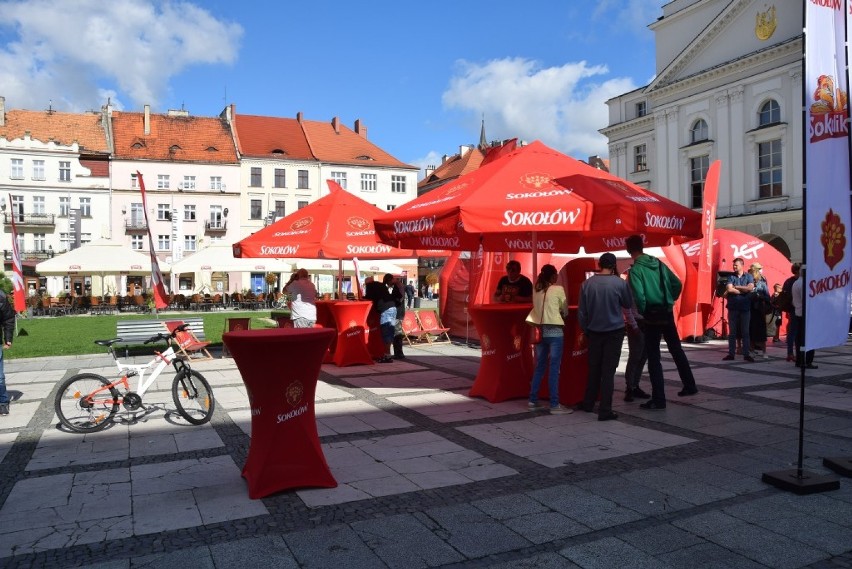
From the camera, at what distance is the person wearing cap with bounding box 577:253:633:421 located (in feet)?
23.4

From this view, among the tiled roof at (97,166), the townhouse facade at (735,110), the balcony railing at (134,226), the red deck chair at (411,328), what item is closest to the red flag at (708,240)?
the red deck chair at (411,328)

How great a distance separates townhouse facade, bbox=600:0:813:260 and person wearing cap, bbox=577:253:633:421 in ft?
93.3

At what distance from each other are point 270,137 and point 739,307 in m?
55.5

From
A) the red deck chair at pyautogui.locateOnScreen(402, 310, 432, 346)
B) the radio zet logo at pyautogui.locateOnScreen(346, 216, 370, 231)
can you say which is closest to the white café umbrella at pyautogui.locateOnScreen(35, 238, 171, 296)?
the red deck chair at pyautogui.locateOnScreen(402, 310, 432, 346)

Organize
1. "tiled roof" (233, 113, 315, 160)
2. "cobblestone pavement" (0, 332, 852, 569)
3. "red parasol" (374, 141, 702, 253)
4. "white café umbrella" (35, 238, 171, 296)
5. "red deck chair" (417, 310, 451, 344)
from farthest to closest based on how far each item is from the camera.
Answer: "tiled roof" (233, 113, 315, 160), "white café umbrella" (35, 238, 171, 296), "red deck chair" (417, 310, 451, 344), "red parasol" (374, 141, 702, 253), "cobblestone pavement" (0, 332, 852, 569)

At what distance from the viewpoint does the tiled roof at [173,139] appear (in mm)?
56250

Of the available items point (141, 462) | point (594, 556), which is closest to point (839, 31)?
point (594, 556)

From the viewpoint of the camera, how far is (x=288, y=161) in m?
59.6

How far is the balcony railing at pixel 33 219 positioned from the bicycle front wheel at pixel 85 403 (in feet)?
174

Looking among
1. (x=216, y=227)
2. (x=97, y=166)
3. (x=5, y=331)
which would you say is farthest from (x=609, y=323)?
(x=97, y=166)

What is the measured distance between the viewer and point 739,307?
11.7m

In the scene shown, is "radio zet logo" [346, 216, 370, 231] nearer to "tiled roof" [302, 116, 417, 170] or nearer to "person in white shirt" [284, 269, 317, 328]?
"person in white shirt" [284, 269, 317, 328]

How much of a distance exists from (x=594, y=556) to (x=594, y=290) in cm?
380

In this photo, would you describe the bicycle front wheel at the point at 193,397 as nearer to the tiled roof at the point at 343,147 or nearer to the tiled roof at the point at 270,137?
the tiled roof at the point at 270,137
